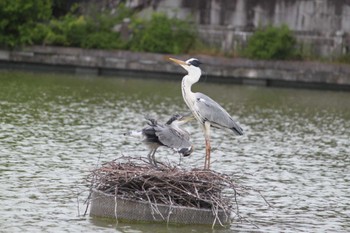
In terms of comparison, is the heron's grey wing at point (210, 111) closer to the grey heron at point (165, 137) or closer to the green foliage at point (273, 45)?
the grey heron at point (165, 137)

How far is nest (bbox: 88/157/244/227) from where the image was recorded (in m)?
13.5

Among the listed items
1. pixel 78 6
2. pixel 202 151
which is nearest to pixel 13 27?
pixel 78 6

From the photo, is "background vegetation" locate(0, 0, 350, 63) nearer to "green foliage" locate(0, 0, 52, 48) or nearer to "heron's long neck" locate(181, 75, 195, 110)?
"green foliage" locate(0, 0, 52, 48)

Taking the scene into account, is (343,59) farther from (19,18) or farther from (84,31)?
(19,18)

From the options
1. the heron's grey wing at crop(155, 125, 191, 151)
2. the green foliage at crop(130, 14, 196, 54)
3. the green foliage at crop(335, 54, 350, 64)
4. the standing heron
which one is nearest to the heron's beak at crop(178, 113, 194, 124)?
the standing heron

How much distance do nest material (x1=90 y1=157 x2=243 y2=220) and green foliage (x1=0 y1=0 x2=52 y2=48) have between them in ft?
87.1

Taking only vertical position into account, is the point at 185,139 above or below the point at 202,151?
above

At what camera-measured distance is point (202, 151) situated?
21.2 metres

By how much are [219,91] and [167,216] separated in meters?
Answer: 21.3

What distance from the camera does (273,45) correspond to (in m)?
39.2

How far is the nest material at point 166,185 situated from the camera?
13469mm

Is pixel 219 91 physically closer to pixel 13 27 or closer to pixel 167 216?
pixel 13 27

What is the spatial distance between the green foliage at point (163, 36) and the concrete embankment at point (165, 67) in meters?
1.08

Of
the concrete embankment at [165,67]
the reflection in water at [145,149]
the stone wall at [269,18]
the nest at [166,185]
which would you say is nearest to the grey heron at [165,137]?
the nest at [166,185]
